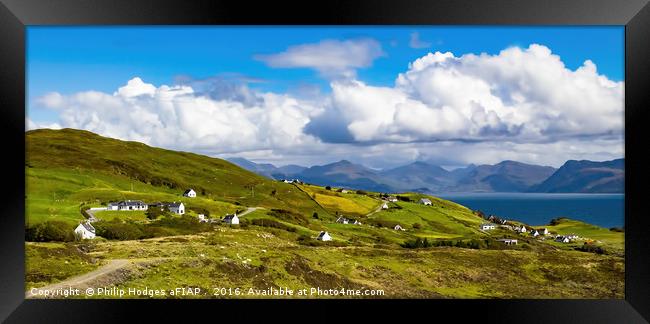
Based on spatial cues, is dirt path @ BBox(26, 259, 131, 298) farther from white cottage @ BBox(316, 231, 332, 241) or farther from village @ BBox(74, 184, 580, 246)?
white cottage @ BBox(316, 231, 332, 241)

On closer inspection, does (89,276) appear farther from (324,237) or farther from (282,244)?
(324,237)

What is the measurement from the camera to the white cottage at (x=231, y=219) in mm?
16594

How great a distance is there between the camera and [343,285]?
419 inches

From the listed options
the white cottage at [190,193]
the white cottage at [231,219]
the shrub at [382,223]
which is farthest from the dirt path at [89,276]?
the shrub at [382,223]

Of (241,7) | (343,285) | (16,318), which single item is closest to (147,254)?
(16,318)

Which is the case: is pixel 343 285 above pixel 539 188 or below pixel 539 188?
below

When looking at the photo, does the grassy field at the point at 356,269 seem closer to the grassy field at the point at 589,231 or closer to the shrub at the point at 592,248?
the shrub at the point at 592,248

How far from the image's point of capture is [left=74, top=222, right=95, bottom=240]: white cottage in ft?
40.6

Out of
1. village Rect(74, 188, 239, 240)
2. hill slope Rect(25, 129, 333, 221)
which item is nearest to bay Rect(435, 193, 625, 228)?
hill slope Rect(25, 129, 333, 221)

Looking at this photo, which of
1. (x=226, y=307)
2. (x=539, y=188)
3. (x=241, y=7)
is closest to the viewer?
(x=241, y=7)

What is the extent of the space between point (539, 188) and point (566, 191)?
146 centimetres

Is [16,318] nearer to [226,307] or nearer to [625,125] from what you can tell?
[226,307]

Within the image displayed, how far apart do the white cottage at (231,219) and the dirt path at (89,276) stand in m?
5.82

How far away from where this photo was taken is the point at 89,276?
32.7 ft
